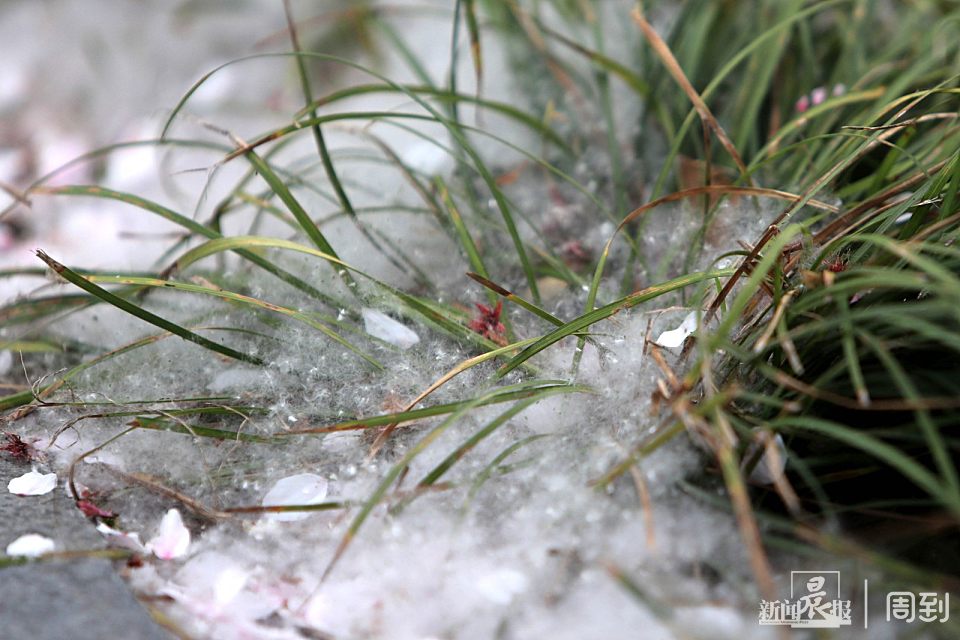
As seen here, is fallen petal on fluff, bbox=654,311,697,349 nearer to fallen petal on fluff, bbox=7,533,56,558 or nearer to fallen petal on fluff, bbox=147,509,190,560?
fallen petal on fluff, bbox=147,509,190,560

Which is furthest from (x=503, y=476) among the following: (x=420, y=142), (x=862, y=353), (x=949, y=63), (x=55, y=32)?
(x=55, y=32)

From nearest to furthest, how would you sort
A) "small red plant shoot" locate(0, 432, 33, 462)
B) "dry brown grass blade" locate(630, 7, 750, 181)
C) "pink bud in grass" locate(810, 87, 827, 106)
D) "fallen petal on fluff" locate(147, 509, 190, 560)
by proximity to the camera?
"fallen petal on fluff" locate(147, 509, 190, 560) < "small red plant shoot" locate(0, 432, 33, 462) < "dry brown grass blade" locate(630, 7, 750, 181) < "pink bud in grass" locate(810, 87, 827, 106)

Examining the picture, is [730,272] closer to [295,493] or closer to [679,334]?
[679,334]

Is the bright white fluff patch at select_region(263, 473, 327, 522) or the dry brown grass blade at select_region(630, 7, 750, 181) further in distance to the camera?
the dry brown grass blade at select_region(630, 7, 750, 181)

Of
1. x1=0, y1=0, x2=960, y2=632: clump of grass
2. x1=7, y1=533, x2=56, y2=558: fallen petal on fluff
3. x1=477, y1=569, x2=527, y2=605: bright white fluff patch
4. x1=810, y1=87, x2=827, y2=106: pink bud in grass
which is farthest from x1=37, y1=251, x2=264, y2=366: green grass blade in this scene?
x1=810, y1=87, x2=827, y2=106: pink bud in grass

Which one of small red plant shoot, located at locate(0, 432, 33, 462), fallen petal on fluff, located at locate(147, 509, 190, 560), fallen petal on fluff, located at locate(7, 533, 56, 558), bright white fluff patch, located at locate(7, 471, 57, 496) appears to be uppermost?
small red plant shoot, located at locate(0, 432, 33, 462)

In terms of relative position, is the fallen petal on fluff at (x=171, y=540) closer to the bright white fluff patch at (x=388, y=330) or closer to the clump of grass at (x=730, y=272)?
the clump of grass at (x=730, y=272)

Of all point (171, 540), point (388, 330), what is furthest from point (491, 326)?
point (171, 540)
